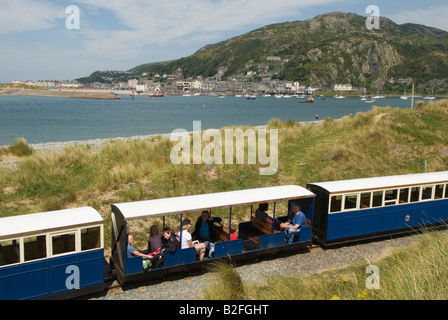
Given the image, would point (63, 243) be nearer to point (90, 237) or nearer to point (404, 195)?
point (90, 237)

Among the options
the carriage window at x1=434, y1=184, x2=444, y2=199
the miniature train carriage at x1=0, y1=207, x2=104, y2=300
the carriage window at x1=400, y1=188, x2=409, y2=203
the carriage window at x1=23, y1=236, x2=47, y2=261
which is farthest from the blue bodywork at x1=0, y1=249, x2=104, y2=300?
the carriage window at x1=434, y1=184, x2=444, y2=199

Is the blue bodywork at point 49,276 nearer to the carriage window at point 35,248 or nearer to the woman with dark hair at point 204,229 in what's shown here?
the carriage window at point 35,248

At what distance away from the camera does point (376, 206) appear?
12891 mm

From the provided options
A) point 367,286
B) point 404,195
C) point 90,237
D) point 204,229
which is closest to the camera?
point 367,286

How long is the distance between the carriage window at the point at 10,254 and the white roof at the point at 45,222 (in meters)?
0.36

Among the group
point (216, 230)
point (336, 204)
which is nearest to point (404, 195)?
point (336, 204)

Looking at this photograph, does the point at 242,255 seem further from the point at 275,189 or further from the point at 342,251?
the point at 342,251

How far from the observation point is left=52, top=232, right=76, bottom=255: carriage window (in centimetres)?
842

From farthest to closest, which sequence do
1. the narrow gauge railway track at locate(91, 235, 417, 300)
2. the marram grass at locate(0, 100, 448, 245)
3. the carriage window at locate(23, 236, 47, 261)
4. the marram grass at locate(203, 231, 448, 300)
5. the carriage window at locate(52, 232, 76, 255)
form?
the marram grass at locate(0, 100, 448, 245)
the narrow gauge railway track at locate(91, 235, 417, 300)
the carriage window at locate(52, 232, 76, 255)
the carriage window at locate(23, 236, 47, 261)
the marram grass at locate(203, 231, 448, 300)

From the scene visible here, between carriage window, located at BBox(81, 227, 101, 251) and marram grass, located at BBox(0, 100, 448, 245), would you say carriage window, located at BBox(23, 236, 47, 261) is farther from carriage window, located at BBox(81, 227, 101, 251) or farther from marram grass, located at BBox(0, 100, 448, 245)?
marram grass, located at BBox(0, 100, 448, 245)

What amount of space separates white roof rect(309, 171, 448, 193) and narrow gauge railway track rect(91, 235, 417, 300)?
6.59ft

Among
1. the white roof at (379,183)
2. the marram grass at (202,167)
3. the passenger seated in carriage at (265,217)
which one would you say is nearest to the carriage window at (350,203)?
the white roof at (379,183)

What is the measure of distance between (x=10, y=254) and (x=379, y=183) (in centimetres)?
1100
